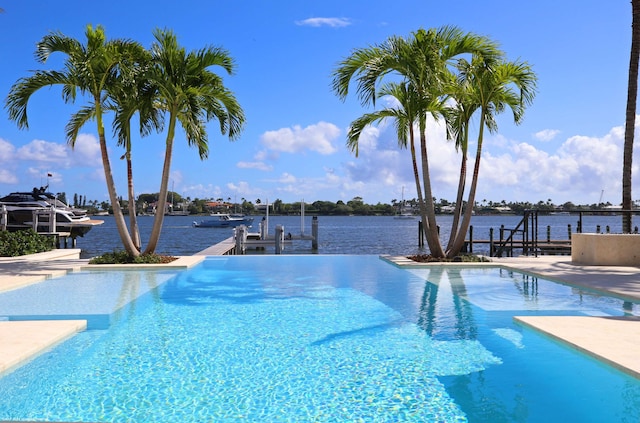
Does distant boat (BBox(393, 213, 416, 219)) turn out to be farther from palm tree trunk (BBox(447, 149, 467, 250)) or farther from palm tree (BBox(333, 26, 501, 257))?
palm tree (BBox(333, 26, 501, 257))

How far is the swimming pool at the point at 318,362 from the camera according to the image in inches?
167

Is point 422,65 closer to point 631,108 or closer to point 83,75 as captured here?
point 631,108

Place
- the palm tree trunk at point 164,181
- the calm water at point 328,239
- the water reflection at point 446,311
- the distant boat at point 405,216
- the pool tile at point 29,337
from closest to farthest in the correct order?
the pool tile at point 29,337, the water reflection at point 446,311, the palm tree trunk at point 164,181, the calm water at point 328,239, the distant boat at point 405,216

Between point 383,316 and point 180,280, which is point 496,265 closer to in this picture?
point 383,316

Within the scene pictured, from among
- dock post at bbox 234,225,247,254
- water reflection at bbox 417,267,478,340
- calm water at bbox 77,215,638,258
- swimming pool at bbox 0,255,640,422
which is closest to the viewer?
swimming pool at bbox 0,255,640,422

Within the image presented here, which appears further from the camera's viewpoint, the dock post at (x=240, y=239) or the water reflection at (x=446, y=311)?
the dock post at (x=240, y=239)

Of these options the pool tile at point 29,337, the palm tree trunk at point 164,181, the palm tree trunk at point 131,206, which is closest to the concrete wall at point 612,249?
the palm tree trunk at point 164,181

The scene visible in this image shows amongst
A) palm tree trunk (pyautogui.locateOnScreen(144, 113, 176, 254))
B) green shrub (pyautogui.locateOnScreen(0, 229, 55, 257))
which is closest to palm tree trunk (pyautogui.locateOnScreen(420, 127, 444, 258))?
palm tree trunk (pyautogui.locateOnScreen(144, 113, 176, 254))

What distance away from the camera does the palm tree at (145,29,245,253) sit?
1325 centimetres

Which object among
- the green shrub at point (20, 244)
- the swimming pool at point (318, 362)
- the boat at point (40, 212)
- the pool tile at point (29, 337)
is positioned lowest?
the swimming pool at point (318, 362)

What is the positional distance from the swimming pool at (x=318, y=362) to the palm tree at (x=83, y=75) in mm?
5237

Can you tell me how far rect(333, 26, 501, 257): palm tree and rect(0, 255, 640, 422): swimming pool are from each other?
521cm

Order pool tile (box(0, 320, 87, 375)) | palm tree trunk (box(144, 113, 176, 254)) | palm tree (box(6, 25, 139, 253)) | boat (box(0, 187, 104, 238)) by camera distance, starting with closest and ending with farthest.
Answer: pool tile (box(0, 320, 87, 375)) → palm tree (box(6, 25, 139, 253)) → palm tree trunk (box(144, 113, 176, 254)) → boat (box(0, 187, 104, 238))

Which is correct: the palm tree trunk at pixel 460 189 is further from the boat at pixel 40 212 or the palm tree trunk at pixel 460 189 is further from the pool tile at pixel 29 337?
the boat at pixel 40 212
